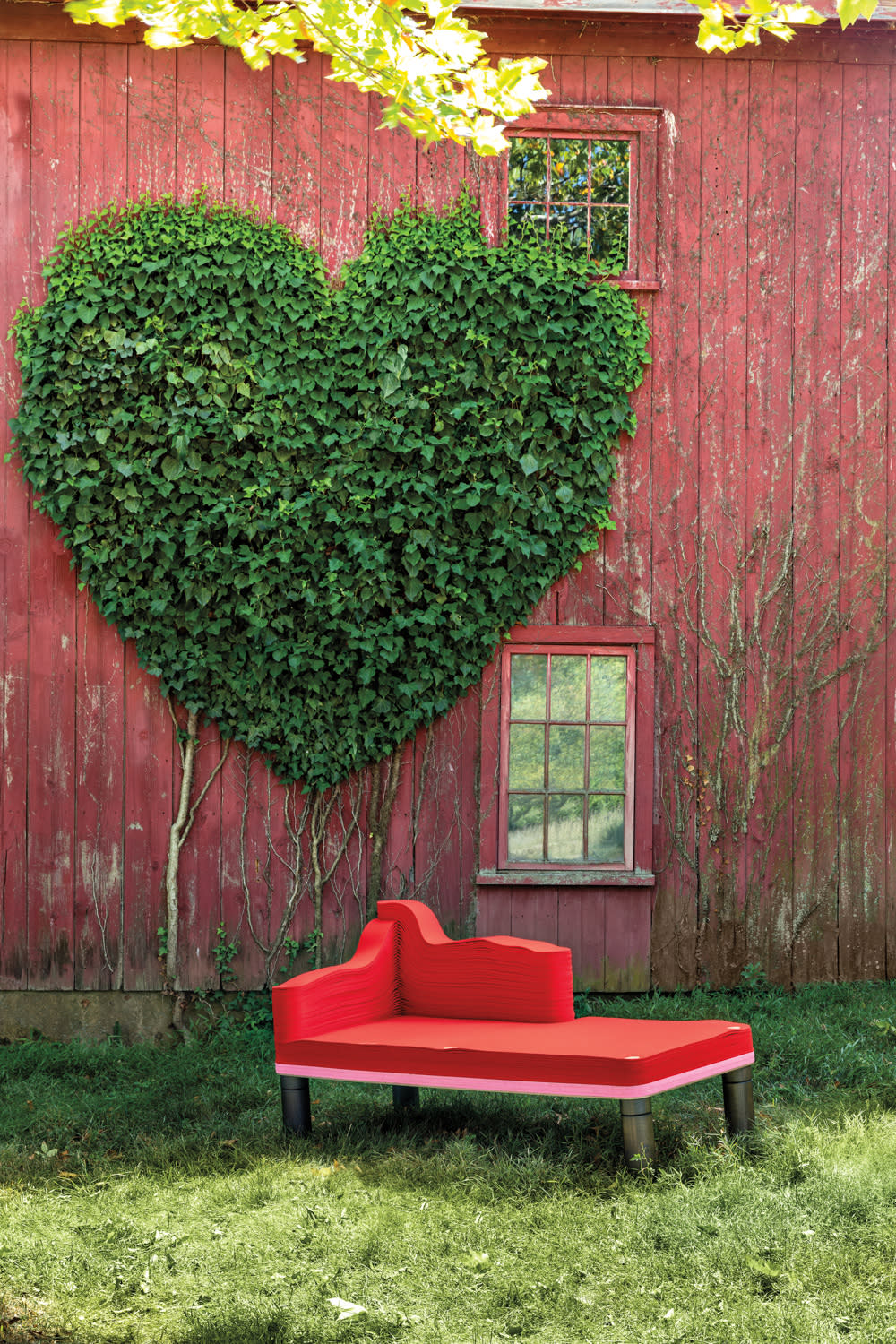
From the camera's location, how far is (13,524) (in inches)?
251

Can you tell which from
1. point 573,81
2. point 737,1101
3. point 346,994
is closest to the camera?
point 737,1101

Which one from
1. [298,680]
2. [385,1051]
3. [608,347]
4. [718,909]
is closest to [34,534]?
[298,680]

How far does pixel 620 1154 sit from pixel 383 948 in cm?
117

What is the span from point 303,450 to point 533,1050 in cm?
374

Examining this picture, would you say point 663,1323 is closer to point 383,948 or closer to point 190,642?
point 383,948

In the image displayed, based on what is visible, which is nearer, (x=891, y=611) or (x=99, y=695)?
(x=99, y=695)

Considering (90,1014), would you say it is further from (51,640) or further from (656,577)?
(656,577)

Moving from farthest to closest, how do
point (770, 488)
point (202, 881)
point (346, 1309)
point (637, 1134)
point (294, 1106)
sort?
1. point (770, 488)
2. point (202, 881)
3. point (294, 1106)
4. point (637, 1134)
5. point (346, 1309)

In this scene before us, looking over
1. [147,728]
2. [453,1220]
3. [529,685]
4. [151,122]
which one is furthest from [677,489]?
[453,1220]

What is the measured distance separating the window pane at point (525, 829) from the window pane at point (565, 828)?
6 centimetres

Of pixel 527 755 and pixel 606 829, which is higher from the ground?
pixel 527 755

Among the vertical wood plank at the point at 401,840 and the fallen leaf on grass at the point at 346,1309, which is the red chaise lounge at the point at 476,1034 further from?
the vertical wood plank at the point at 401,840

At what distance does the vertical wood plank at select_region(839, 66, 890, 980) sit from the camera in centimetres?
659

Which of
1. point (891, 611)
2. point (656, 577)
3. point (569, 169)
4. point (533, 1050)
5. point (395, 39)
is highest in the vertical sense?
point (569, 169)
